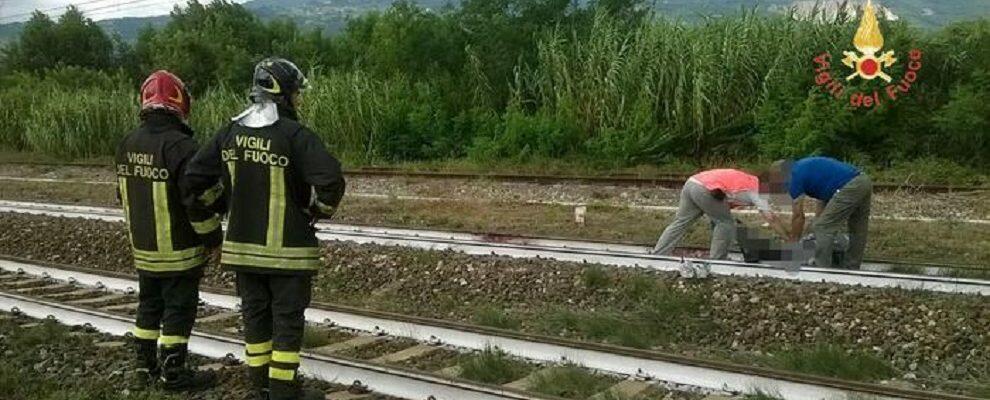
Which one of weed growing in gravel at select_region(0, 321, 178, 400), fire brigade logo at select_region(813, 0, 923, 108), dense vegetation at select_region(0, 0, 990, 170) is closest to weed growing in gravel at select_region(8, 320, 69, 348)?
weed growing in gravel at select_region(0, 321, 178, 400)

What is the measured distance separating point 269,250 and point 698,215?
5172 millimetres

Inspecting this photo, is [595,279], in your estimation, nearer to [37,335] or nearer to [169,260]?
[169,260]

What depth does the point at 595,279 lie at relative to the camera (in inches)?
326

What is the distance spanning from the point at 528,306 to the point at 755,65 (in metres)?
10.1

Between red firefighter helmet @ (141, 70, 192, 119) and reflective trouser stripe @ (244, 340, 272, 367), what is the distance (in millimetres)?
1575

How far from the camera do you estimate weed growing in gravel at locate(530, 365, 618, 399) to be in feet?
18.7

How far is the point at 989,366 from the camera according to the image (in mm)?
Result: 6066

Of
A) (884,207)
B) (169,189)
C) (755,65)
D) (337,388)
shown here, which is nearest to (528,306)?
(337,388)

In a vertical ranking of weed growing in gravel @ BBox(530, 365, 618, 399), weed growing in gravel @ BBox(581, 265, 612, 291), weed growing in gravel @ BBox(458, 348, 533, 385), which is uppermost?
weed growing in gravel @ BBox(530, 365, 618, 399)

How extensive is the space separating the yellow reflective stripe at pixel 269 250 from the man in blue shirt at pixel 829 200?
5105 mm

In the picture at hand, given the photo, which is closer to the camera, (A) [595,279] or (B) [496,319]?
(B) [496,319]

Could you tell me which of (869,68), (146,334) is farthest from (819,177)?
(869,68)

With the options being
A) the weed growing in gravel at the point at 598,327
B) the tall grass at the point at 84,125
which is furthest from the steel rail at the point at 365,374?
the tall grass at the point at 84,125

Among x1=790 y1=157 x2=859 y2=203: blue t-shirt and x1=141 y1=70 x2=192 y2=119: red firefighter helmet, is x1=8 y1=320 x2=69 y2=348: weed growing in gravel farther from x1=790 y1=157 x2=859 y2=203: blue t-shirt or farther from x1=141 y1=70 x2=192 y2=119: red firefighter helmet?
x1=790 y1=157 x2=859 y2=203: blue t-shirt
